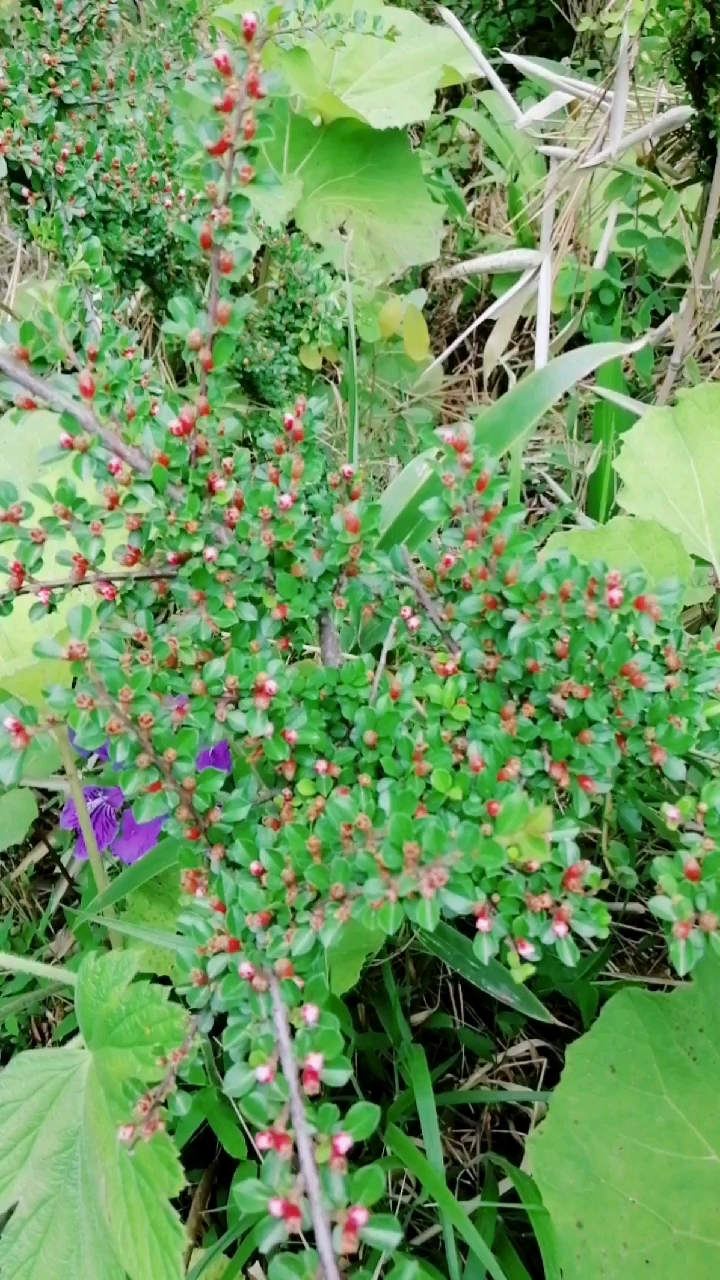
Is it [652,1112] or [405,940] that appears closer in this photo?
[652,1112]

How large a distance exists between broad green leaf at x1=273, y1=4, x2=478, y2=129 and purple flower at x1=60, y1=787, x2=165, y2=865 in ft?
4.28

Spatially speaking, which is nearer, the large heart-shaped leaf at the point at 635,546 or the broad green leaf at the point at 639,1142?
the broad green leaf at the point at 639,1142

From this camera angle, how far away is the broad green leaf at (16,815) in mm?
1109

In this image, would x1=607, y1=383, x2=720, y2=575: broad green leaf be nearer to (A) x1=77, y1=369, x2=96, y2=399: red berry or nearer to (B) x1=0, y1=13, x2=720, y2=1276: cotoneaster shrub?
(B) x1=0, y1=13, x2=720, y2=1276: cotoneaster shrub

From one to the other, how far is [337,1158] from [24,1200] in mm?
505

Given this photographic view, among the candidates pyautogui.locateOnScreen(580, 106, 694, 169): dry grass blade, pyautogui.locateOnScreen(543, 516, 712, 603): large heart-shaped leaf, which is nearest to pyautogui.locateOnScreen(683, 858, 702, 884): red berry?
pyautogui.locateOnScreen(543, 516, 712, 603): large heart-shaped leaf

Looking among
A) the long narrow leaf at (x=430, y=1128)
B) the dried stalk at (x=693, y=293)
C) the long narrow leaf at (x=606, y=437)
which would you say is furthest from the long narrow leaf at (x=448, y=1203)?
the dried stalk at (x=693, y=293)

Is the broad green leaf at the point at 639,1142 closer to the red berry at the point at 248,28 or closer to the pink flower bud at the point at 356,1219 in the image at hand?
the pink flower bud at the point at 356,1219

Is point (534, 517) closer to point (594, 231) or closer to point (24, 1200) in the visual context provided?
point (594, 231)

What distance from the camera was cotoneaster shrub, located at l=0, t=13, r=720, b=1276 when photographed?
58 cm

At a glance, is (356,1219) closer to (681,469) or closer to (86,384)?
(86,384)

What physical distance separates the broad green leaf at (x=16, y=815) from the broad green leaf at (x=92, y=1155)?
31 centimetres

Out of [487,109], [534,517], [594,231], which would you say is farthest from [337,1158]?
[487,109]

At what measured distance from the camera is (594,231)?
1.68m
